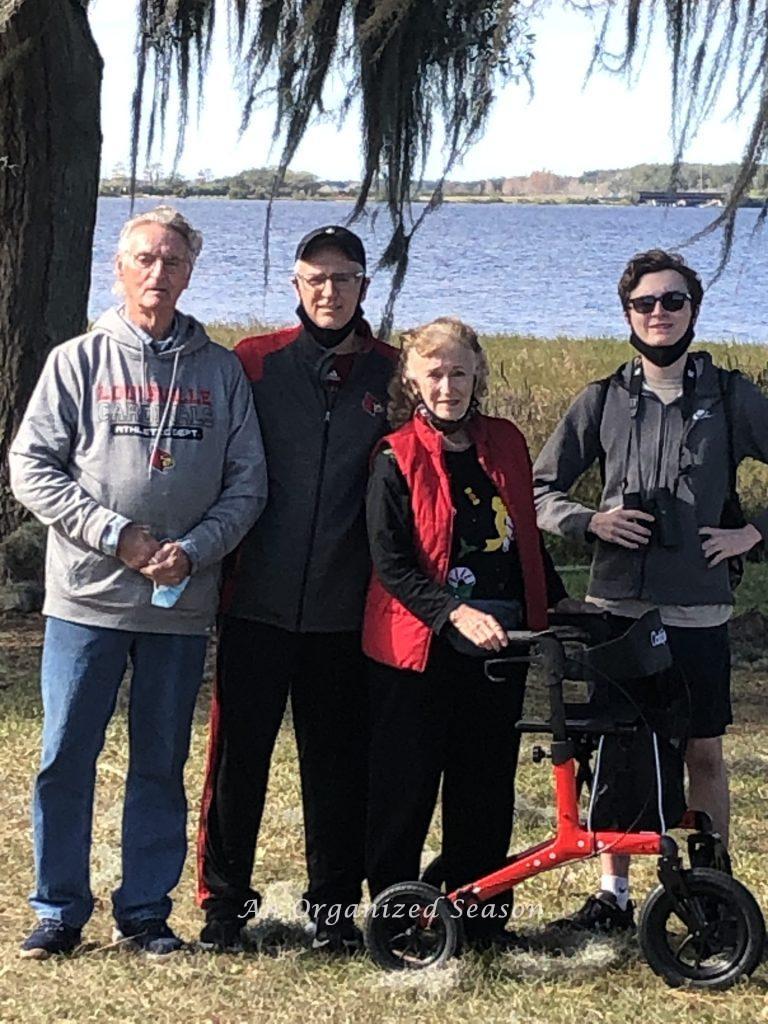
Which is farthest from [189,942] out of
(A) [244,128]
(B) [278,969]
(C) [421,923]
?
(A) [244,128]

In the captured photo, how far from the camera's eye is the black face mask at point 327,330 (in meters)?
3.97

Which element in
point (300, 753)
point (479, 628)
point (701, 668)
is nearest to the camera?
point (479, 628)

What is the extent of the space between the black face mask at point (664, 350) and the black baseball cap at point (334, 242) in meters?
0.70

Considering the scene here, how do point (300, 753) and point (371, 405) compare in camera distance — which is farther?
point (300, 753)

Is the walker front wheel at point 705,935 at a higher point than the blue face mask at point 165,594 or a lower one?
lower

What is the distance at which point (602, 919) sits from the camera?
13.8ft

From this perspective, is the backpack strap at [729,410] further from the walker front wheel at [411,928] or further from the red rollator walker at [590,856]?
the walker front wheel at [411,928]

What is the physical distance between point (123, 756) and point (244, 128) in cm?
275

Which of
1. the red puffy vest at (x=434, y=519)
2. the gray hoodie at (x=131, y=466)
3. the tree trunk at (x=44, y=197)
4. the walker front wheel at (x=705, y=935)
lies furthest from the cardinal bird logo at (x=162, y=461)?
the tree trunk at (x=44, y=197)

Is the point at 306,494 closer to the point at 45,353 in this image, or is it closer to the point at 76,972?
the point at 76,972

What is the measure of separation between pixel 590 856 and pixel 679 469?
0.95 meters

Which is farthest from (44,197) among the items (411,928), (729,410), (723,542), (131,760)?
(411,928)

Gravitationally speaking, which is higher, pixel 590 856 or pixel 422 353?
pixel 422 353

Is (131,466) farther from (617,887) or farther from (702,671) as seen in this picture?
(617,887)
